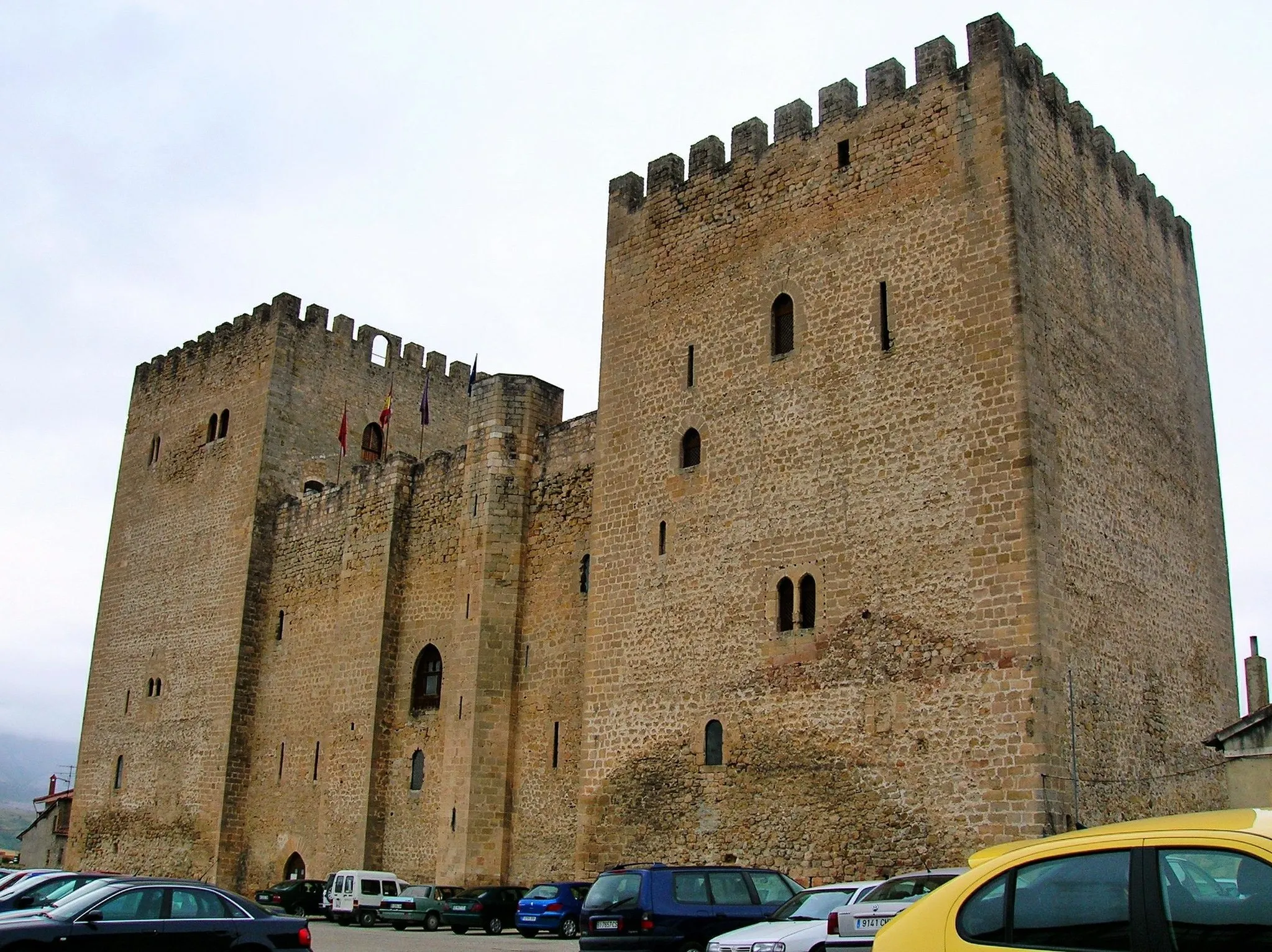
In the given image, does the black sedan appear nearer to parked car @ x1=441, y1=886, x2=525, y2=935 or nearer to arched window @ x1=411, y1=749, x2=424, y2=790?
parked car @ x1=441, y1=886, x2=525, y2=935

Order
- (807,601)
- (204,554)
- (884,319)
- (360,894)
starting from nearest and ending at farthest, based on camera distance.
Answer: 1. (807,601)
2. (884,319)
3. (360,894)
4. (204,554)

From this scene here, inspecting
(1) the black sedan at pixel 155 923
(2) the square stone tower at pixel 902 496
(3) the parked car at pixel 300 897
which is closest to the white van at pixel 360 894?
(3) the parked car at pixel 300 897

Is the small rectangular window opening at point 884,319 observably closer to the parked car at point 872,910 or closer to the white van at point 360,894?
the parked car at point 872,910

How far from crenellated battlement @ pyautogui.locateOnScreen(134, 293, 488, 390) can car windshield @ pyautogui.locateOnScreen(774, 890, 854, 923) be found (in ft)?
70.6

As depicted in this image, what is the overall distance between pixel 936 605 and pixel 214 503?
20331 millimetres

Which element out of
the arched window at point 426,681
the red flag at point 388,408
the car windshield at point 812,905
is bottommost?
the car windshield at point 812,905

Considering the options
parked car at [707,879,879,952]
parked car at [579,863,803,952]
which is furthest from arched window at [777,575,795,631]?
parked car at [707,879,879,952]

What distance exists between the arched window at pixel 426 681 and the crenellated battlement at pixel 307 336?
918cm

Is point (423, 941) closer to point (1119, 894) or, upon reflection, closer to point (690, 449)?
point (690, 449)

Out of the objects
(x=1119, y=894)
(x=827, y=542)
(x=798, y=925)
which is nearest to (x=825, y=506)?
(x=827, y=542)

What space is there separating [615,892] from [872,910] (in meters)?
3.37

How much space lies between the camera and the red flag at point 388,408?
101 ft

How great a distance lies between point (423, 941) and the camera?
54.3 feet

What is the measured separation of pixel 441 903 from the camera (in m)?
20.1
